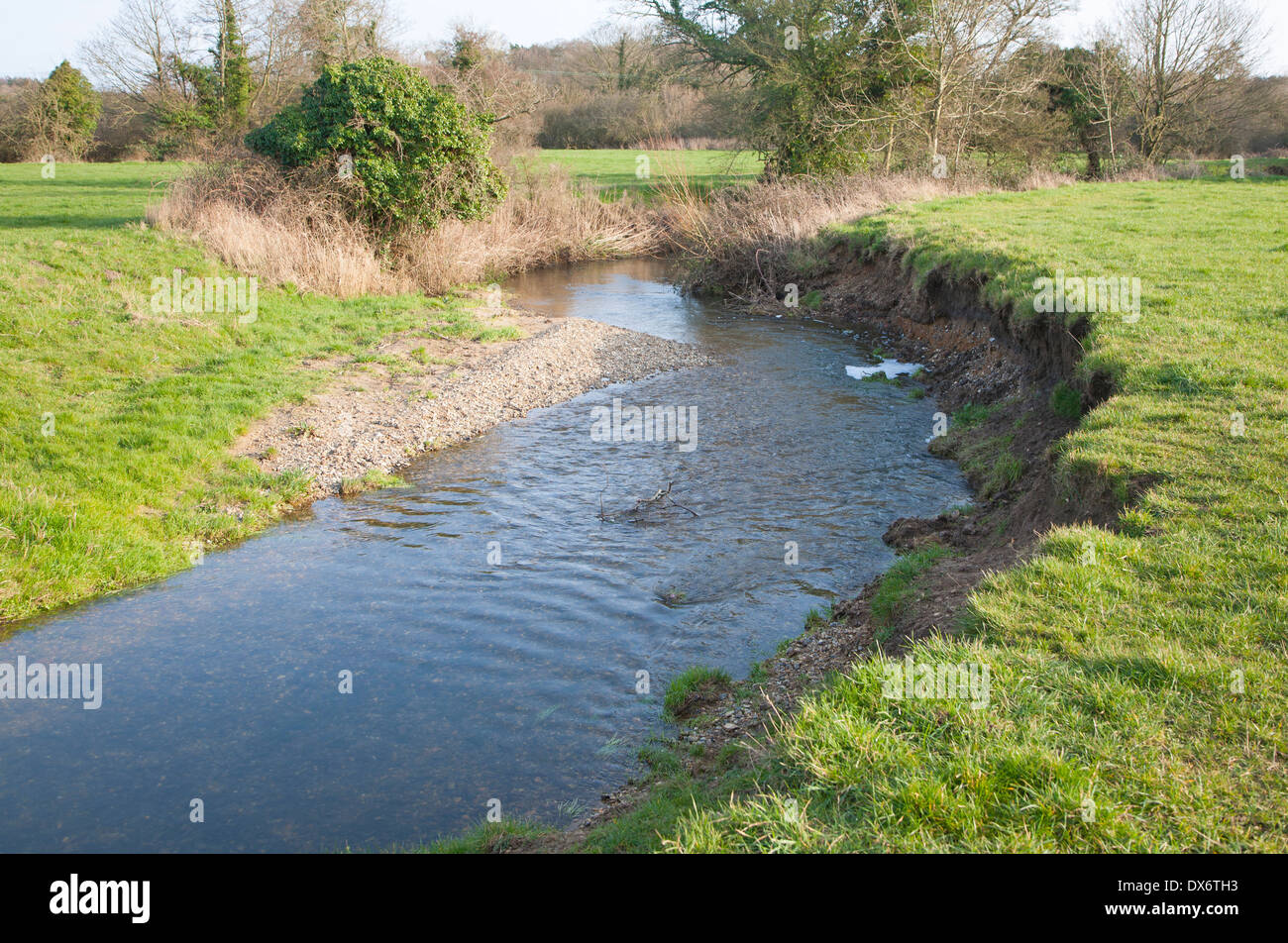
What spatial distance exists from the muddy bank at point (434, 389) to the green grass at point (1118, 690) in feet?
28.3

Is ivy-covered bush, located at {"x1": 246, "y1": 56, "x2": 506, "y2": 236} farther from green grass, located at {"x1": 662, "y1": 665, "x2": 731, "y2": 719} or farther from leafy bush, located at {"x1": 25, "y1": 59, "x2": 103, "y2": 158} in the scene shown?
leafy bush, located at {"x1": 25, "y1": 59, "x2": 103, "y2": 158}

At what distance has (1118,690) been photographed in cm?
420

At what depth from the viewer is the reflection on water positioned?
225 inches

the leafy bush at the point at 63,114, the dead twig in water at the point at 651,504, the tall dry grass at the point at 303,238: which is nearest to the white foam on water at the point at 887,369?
the dead twig in water at the point at 651,504

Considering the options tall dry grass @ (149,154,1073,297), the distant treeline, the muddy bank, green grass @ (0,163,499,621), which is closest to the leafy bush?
the distant treeline

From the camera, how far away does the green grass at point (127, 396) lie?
28.5ft

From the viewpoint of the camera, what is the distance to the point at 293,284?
59.5 feet

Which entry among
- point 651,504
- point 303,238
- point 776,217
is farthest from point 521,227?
point 651,504

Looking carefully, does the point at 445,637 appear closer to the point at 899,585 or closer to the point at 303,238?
the point at 899,585

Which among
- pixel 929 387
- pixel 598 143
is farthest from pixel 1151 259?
pixel 598 143

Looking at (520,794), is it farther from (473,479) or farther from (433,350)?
(433,350)

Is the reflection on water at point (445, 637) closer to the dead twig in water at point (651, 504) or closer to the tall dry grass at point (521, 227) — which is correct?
the dead twig in water at point (651, 504)

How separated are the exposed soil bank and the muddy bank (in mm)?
5365

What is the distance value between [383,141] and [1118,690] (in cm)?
1970
